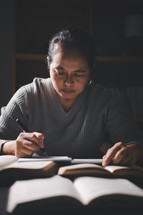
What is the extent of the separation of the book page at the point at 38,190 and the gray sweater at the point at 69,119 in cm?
68

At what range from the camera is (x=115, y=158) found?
3.04ft

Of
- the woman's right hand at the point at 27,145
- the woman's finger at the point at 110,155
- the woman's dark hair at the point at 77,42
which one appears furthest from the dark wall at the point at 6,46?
the woman's finger at the point at 110,155

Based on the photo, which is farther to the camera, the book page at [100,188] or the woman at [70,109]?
the woman at [70,109]

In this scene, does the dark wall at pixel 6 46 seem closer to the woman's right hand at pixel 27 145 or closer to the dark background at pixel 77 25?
the dark background at pixel 77 25

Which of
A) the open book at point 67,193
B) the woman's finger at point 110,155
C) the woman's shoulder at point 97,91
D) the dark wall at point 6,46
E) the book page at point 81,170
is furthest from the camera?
the dark wall at point 6,46

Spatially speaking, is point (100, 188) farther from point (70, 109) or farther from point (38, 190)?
point (70, 109)

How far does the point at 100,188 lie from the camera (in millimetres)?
605

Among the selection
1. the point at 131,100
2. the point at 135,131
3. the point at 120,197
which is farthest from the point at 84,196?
the point at 131,100

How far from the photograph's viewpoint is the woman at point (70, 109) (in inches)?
49.5

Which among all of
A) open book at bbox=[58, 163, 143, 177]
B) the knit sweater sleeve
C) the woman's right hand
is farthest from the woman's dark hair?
open book at bbox=[58, 163, 143, 177]

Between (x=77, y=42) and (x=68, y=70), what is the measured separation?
151mm

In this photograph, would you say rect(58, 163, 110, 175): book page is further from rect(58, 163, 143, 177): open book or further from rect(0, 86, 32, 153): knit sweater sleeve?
rect(0, 86, 32, 153): knit sweater sleeve

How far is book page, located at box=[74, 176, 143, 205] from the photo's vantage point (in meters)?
0.57

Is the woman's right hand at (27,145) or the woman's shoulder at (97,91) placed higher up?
the woman's shoulder at (97,91)
